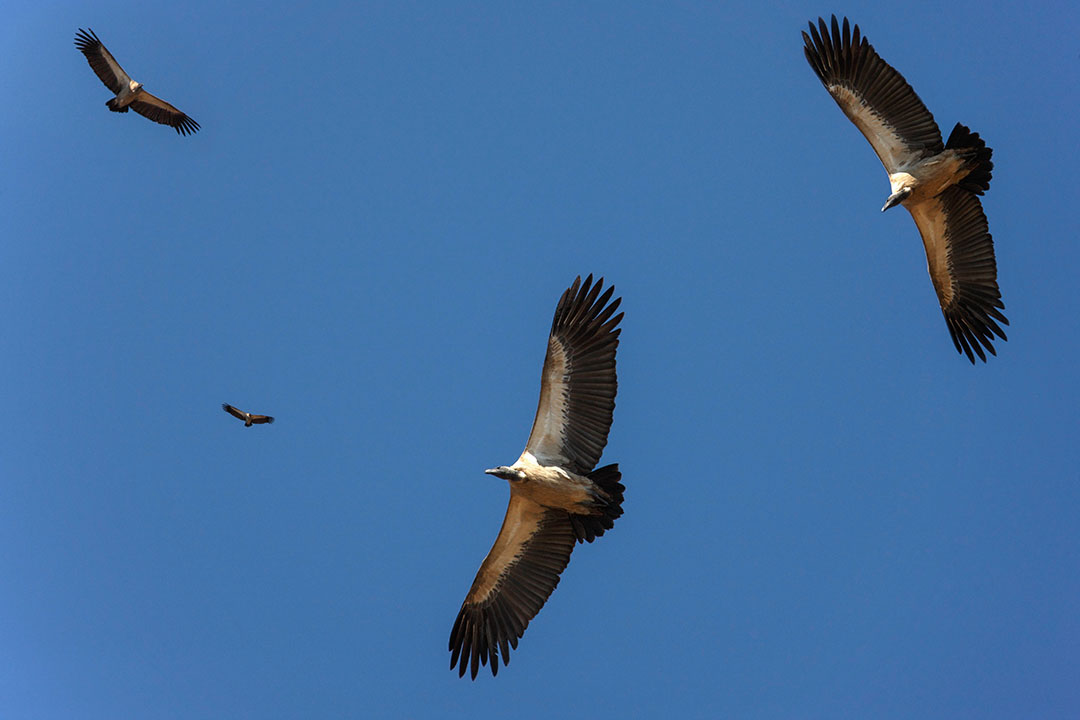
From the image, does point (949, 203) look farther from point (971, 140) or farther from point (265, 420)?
point (265, 420)

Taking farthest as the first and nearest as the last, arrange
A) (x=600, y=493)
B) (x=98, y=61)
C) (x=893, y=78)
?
(x=98, y=61) < (x=893, y=78) < (x=600, y=493)

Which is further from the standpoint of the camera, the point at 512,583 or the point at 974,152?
the point at 974,152

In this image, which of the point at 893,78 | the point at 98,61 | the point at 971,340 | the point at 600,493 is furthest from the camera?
the point at 98,61

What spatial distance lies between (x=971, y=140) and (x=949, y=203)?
120 cm

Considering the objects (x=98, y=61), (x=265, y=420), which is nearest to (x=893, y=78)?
(x=265, y=420)

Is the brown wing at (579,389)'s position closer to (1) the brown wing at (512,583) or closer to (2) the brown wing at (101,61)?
(1) the brown wing at (512,583)

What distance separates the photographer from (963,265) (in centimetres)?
1716

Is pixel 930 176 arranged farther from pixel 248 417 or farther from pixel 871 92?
pixel 248 417

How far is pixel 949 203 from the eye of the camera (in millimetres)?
16531

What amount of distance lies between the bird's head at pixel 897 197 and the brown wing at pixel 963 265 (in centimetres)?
50

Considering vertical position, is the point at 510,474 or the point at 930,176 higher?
the point at 930,176

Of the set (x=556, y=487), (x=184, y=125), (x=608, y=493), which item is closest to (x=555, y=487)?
(x=556, y=487)

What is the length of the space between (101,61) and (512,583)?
1549 cm

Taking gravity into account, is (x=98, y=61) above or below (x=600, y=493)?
above
